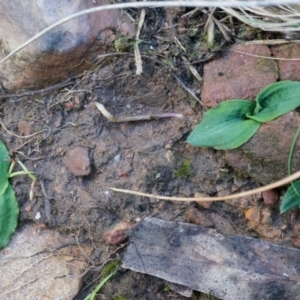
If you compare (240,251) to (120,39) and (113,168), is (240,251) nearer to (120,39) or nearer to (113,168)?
(113,168)

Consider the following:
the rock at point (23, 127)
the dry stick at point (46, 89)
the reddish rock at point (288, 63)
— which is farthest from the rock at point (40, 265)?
the reddish rock at point (288, 63)

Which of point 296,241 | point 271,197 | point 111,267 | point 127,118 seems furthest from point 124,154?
point 296,241

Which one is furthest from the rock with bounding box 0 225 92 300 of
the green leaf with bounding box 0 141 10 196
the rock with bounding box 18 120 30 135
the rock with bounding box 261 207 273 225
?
the rock with bounding box 261 207 273 225

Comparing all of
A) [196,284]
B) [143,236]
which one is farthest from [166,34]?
[196,284]

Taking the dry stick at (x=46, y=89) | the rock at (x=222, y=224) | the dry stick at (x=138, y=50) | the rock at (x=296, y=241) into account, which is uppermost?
the dry stick at (x=138, y=50)

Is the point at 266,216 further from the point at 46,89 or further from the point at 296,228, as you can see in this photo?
the point at 46,89

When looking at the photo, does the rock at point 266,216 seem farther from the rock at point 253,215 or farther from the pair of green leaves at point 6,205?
the pair of green leaves at point 6,205
